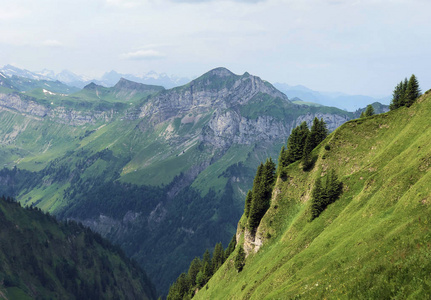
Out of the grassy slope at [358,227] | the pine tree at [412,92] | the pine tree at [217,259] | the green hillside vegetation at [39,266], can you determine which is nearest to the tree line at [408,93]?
the pine tree at [412,92]

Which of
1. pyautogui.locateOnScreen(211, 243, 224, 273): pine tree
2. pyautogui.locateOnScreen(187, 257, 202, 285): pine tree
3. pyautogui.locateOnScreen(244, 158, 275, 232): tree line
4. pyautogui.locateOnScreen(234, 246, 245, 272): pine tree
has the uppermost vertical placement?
pyautogui.locateOnScreen(244, 158, 275, 232): tree line

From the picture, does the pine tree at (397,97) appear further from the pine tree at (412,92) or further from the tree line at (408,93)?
the pine tree at (412,92)

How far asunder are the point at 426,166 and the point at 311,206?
26.0m

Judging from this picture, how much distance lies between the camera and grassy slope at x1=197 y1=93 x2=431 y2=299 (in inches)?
1145

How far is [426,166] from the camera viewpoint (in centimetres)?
4784

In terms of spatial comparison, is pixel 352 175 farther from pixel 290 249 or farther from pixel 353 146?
pixel 290 249

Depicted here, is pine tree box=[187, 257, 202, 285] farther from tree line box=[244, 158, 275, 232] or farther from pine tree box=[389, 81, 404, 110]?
pine tree box=[389, 81, 404, 110]

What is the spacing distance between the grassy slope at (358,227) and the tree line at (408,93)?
2943mm

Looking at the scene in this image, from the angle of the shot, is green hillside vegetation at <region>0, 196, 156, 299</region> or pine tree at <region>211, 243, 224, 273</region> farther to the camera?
green hillside vegetation at <region>0, 196, 156, 299</region>

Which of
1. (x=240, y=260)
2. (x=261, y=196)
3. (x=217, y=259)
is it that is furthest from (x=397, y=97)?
(x=217, y=259)

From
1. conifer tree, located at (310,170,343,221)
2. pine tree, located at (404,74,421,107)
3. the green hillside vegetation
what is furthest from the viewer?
the green hillside vegetation

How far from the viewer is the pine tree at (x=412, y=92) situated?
75375 millimetres

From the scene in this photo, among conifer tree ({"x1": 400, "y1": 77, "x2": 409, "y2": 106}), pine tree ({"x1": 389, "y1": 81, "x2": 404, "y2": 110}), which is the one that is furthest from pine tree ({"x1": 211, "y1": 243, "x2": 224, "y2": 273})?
conifer tree ({"x1": 400, "y1": 77, "x2": 409, "y2": 106})

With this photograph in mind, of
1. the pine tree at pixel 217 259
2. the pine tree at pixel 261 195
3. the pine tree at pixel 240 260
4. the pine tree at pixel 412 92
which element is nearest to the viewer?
the pine tree at pixel 412 92
